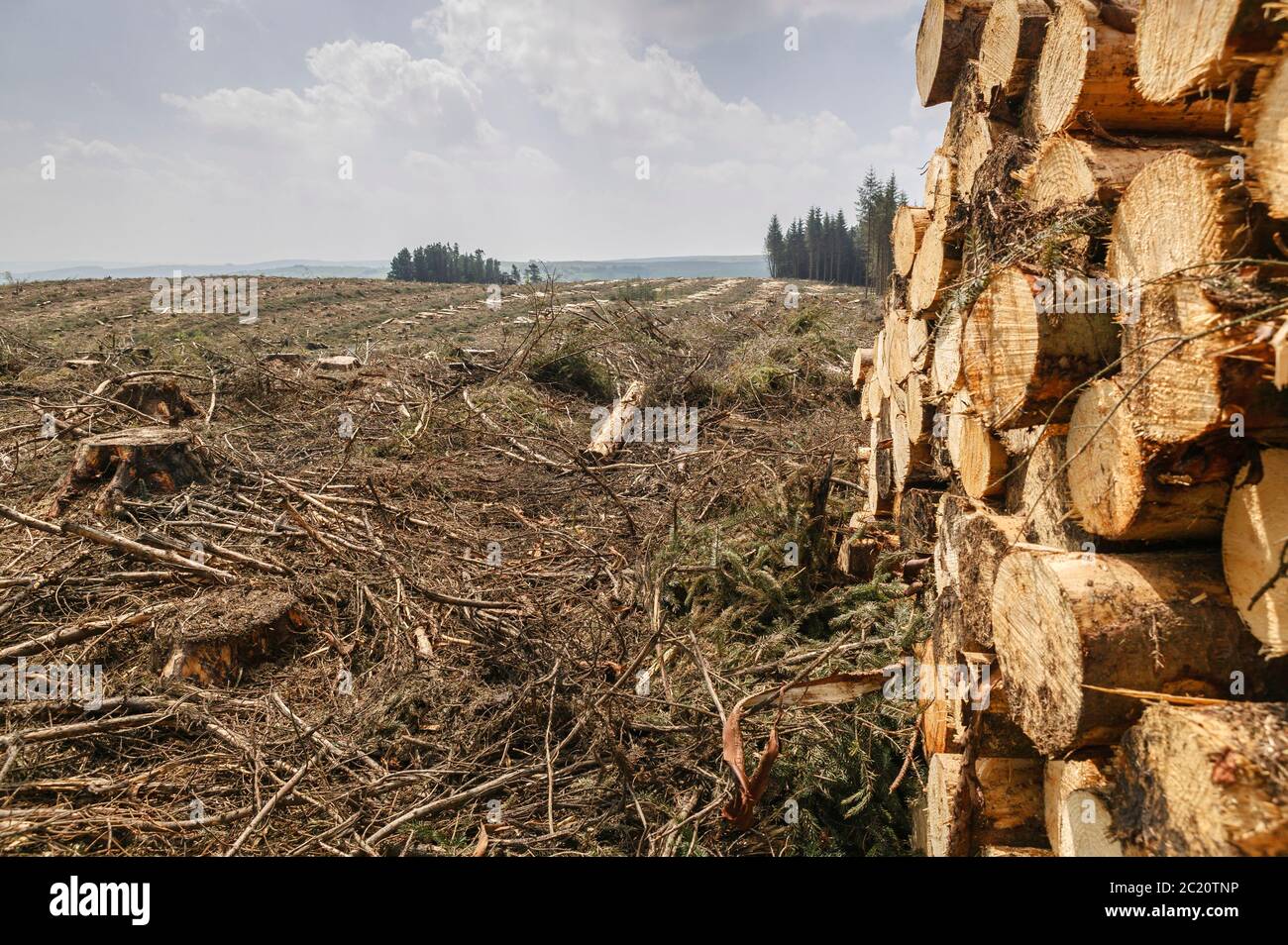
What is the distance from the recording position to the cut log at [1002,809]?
6.72 feet

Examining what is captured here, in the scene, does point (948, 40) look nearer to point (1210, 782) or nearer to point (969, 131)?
point (969, 131)

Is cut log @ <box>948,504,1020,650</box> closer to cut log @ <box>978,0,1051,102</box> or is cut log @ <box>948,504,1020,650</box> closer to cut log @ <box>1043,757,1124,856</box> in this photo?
cut log @ <box>1043,757,1124,856</box>

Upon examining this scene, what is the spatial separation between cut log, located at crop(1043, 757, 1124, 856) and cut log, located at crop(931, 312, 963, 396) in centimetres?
134

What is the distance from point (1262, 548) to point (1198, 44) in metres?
0.96

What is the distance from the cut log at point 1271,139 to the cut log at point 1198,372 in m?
0.18

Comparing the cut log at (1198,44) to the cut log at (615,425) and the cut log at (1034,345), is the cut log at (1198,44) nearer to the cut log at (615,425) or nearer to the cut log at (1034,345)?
the cut log at (1034,345)

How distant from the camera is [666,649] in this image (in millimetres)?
3773

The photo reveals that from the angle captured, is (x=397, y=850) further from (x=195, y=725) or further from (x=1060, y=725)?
→ (x=1060, y=725)

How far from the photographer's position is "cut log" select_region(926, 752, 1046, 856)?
80.6 inches

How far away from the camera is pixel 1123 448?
1.53 meters
